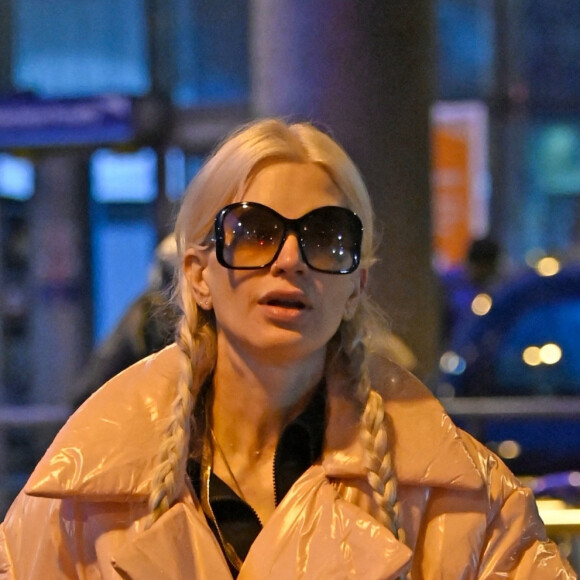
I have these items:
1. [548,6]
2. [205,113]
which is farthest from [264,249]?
[548,6]

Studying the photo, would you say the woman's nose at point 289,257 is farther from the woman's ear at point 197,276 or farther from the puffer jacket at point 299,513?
the puffer jacket at point 299,513

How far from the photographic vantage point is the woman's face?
218 centimetres

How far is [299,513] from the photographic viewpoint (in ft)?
7.18

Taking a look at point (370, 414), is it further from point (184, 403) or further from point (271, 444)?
point (184, 403)

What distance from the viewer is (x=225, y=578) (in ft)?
6.93

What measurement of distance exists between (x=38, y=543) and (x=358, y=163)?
294 cm

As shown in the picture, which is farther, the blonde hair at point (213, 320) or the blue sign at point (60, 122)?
the blue sign at point (60, 122)

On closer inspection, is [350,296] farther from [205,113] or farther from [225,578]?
[205,113]

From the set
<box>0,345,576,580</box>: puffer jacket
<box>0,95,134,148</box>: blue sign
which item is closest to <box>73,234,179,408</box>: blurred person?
<box>0,345,576,580</box>: puffer jacket

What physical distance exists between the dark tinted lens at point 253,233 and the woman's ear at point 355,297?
23 centimetres

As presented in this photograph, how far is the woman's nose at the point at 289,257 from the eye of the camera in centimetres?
217

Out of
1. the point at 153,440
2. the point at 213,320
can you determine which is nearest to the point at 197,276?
the point at 213,320

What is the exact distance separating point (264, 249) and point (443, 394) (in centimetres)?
507

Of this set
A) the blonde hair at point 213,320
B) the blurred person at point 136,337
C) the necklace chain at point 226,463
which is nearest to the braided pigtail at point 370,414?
the blonde hair at point 213,320
